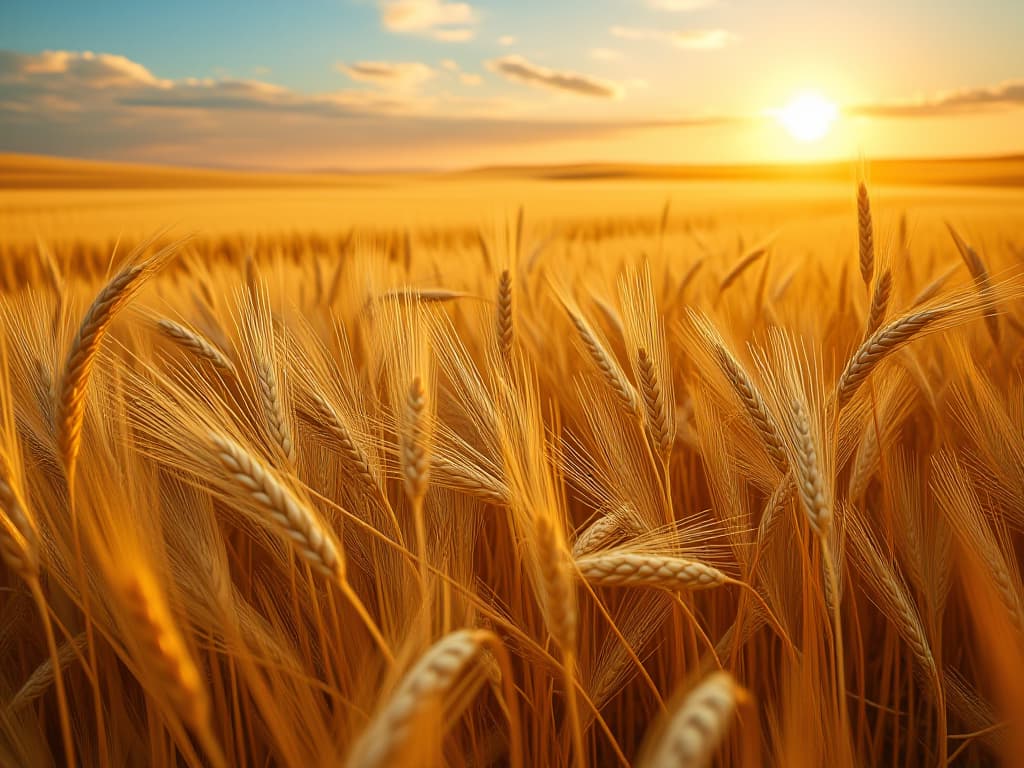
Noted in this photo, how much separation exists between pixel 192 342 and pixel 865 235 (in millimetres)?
1113

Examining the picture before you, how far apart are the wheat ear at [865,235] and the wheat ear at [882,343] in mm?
325

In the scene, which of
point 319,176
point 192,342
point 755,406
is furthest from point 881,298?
point 319,176

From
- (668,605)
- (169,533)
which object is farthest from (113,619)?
(668,605)

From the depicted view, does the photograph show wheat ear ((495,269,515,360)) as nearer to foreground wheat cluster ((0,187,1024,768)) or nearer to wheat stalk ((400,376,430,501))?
foreground wheat cluster ((0,187,1024,768))

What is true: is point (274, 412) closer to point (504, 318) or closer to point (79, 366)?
point (79, 366)

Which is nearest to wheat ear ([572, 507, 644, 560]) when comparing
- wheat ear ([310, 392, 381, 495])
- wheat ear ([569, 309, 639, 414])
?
wheat ear ([569, 309, 639, 414])

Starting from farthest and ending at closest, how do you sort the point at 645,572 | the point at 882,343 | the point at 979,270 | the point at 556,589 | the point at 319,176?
the point at 319,176, the point at 979,270, the point at 882,343, the point at 645,572, the point at 556,589

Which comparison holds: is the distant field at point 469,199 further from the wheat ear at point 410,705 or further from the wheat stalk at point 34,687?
the wheat ear at point 410,705

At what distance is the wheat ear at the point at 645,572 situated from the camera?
601mm

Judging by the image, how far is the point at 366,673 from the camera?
2.27 feet

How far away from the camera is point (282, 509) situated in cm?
54

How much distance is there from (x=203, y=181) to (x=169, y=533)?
2843 cm

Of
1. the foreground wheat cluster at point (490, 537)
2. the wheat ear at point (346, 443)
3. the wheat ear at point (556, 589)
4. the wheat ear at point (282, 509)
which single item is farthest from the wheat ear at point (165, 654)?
the wheat ear at point (346, 443)

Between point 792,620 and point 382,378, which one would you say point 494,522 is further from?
point 792,620
